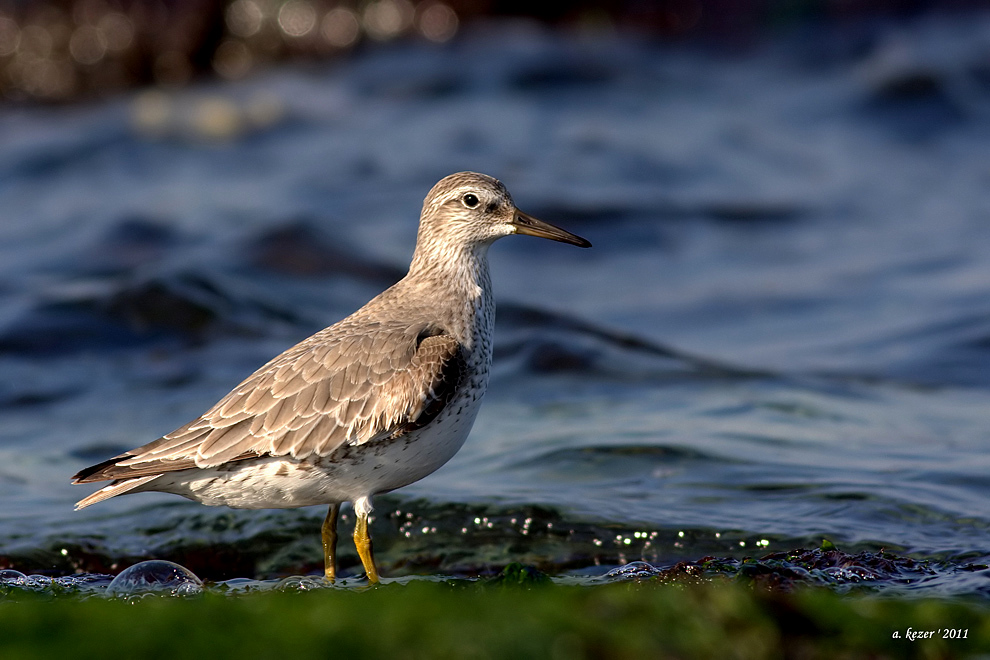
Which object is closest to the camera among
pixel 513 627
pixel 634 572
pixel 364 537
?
pixel 513 627

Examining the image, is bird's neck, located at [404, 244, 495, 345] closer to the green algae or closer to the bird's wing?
the bird's wing

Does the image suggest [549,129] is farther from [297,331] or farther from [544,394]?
[544,394]

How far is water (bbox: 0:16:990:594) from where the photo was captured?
6.91 metres

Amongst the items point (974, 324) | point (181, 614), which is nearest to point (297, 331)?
point (974, 324)

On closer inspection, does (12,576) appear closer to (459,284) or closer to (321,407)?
(321,407)

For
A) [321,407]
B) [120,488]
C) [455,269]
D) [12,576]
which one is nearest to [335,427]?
[321,407]

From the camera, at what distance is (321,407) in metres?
5.70

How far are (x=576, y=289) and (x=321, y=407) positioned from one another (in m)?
7.18

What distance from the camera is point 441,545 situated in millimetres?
6812

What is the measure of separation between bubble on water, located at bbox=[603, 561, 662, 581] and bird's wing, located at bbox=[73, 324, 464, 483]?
1.21 metres

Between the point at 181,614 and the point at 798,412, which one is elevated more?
the point at 798,412

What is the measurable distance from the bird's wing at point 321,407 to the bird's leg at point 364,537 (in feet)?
1.32

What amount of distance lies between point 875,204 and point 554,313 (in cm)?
529

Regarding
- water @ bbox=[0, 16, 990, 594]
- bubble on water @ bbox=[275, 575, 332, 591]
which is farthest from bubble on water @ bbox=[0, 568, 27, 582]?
bubble on water @ bbox=[275, 575, 332, 591]
